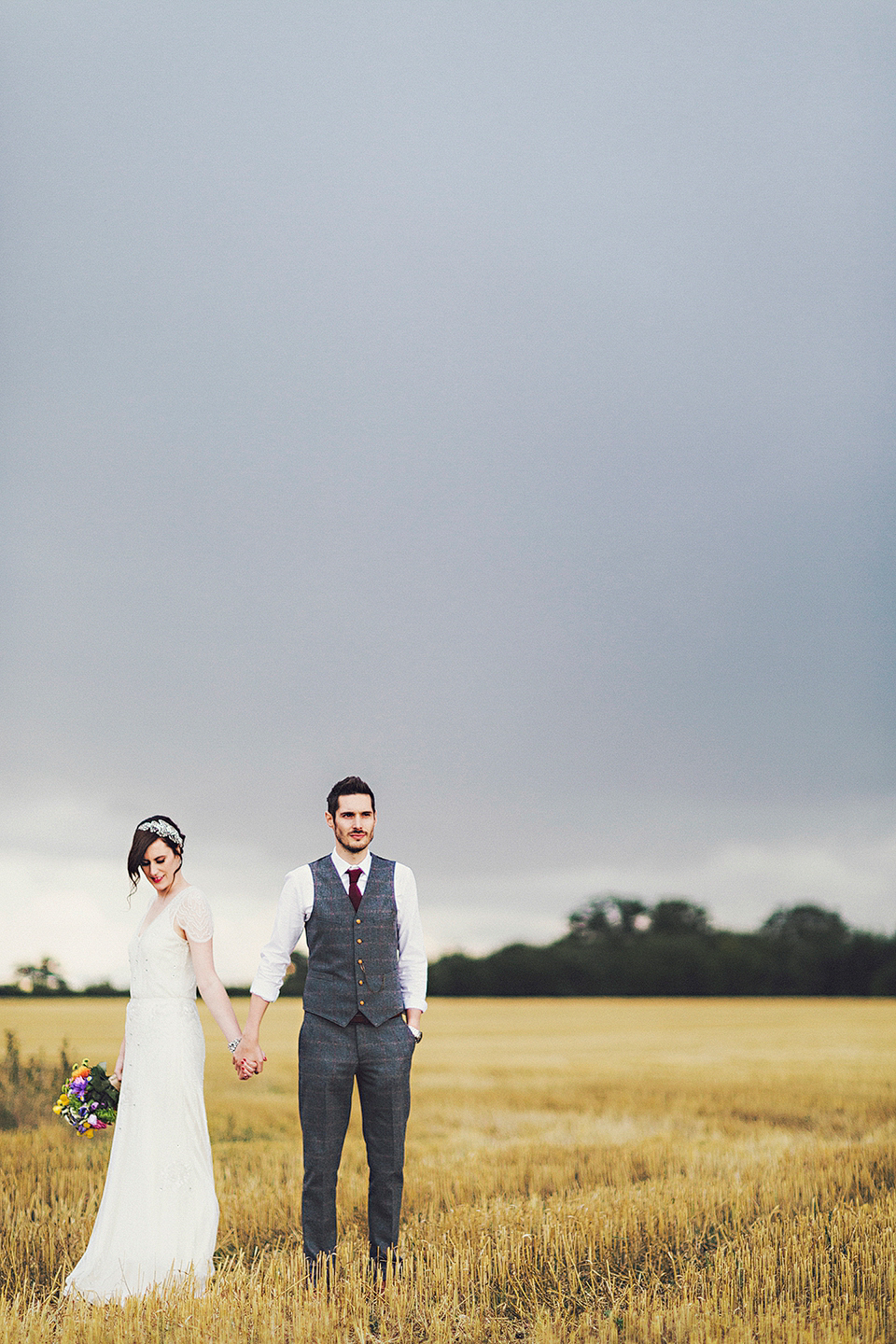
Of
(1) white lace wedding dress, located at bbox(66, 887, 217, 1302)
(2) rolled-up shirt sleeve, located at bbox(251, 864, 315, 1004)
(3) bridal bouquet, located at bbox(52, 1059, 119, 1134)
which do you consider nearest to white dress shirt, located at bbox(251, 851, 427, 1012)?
(2) rolled-up shirt sleeve, located at bbox(251, 864, 315, 1004)

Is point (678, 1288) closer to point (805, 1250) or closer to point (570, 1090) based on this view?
point (805, 1250)

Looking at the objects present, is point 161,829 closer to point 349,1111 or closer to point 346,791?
point 346,791

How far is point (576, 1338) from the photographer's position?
6195 mm

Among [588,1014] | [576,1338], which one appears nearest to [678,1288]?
[576,1338]

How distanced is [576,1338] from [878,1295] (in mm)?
1835

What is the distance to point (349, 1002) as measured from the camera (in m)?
6.79

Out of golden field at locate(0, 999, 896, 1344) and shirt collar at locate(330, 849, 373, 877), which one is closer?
golden field at locate(0, 999, 896, 1344)

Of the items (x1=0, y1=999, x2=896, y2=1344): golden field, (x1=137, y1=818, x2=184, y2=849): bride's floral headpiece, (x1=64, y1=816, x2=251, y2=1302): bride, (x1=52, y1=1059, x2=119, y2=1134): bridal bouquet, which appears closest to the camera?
(x1=0, y1=999, x2=896, y2=1344): golden field

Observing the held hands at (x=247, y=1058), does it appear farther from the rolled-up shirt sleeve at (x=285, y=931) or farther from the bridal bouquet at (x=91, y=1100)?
the bridal bouquet at (x=91, y=1100)

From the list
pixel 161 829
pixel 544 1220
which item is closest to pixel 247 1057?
pixel 161 829

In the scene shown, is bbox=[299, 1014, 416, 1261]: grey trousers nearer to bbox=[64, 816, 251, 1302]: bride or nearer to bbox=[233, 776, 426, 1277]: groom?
bbox=[233, 776, 426, 1277]: groom

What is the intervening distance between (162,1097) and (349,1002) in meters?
1.29

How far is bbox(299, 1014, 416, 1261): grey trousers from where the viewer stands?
22.4 feet

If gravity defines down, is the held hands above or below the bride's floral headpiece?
below
